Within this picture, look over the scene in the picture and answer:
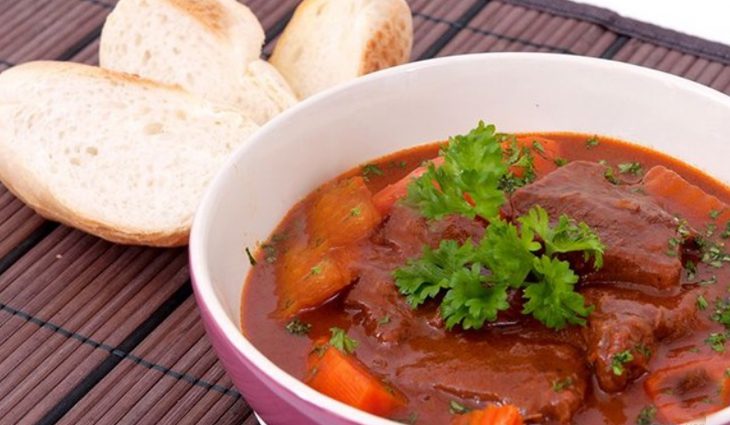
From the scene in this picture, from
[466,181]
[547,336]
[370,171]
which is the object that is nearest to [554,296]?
[547,336]

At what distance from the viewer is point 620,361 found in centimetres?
235

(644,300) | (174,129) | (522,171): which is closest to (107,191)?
(174,129)

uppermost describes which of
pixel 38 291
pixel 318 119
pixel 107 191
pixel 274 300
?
pixel 318 119

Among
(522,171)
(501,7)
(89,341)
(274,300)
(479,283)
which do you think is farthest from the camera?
(501,7)

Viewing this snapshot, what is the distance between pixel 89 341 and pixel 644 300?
1593 millimetres

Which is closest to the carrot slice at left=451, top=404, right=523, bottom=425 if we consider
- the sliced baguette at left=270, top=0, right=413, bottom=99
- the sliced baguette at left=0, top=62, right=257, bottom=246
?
the sliced baguette at left=0, top=62, right=257, bottom=246

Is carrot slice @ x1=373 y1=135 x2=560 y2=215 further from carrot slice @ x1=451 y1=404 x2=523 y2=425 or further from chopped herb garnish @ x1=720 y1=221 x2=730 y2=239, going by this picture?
carrot slice @ x1=451 y1=404 x2=523 y2=425

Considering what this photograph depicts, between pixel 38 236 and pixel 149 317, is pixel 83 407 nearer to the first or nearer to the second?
pixel 149 317

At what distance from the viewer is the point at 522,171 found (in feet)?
9.71

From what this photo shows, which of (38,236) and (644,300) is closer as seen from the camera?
(644,300)

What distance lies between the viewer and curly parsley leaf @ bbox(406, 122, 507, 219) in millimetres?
2566

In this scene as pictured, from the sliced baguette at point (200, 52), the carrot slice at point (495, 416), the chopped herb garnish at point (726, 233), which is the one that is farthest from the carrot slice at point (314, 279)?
the sliced baguette at point (200, 52)

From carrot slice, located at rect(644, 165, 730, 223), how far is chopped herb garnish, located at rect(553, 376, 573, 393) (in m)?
0.72

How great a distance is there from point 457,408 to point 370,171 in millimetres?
1028
